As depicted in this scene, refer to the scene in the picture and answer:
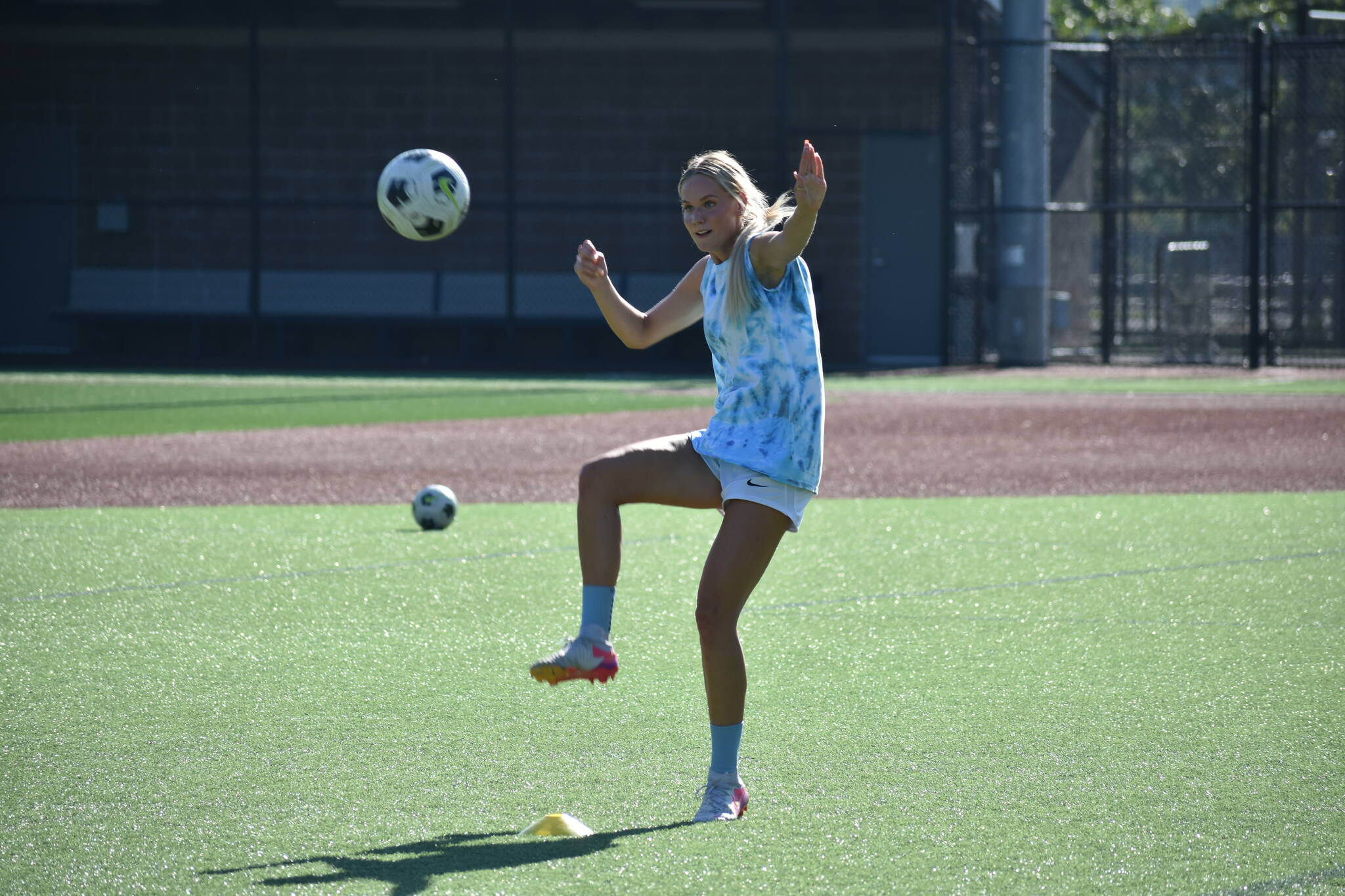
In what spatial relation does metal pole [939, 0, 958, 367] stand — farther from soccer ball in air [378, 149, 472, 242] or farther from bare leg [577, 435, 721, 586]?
bare leg [577, 435, 721, 586]

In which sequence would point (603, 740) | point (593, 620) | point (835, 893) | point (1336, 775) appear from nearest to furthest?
point (835, 893) → point (593, 620) → point (1336, 775) → point (603, 740)

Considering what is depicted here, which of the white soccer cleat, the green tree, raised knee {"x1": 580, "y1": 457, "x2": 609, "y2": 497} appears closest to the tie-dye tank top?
raised knee {"x1": 580, "y1": 457, "x2": 609, "y2": 497}

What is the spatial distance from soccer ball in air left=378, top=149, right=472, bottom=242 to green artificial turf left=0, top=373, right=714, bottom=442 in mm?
9703

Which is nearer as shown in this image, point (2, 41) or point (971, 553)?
point (971, 553)

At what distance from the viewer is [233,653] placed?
6.30 meters

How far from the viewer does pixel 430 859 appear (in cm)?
392

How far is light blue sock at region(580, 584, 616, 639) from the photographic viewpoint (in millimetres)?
4250

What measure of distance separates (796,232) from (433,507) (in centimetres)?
579

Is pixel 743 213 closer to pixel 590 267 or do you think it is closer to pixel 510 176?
pixel 590 267

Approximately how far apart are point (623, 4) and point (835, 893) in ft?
76.1

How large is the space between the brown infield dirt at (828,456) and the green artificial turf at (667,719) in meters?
2.31

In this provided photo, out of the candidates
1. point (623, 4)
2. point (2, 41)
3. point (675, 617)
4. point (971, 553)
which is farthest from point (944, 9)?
point (675, 617)

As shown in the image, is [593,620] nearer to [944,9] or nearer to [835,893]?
[835,893]

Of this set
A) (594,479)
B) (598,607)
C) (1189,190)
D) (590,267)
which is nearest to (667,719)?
(598,607)
